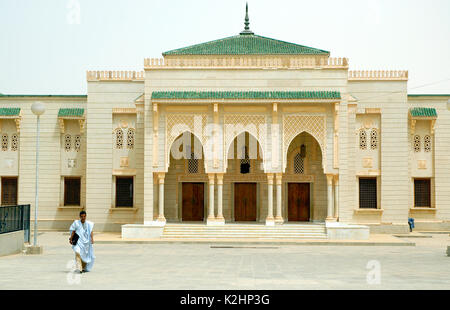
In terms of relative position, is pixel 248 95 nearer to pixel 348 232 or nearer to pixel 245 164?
pixel 245 164

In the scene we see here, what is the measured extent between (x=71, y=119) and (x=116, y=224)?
4.95 meters

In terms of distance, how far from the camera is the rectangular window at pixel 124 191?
26.8 meters

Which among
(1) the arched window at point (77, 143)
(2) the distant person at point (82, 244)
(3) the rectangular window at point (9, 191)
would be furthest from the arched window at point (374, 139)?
(2) the distant person at point (82, 244)

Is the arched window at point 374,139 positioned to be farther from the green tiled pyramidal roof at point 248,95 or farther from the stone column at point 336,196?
the green tiled pyramidal roof at point 248,95

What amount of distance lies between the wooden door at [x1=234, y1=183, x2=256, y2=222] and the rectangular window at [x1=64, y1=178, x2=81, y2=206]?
689cm

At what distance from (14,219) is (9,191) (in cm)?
1035

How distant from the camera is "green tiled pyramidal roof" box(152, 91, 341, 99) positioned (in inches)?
931

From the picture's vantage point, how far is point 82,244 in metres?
12.3

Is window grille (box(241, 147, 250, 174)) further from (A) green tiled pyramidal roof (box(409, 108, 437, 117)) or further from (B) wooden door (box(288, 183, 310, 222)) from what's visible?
(A) green tiled pyramidal roof (box(409, 108, 437, 117))

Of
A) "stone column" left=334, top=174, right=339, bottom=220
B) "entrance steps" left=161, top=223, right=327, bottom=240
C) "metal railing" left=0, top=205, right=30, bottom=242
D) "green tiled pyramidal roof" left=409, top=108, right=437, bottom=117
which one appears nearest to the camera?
"metal railing" left=0, top=205, right=30, bottom=242

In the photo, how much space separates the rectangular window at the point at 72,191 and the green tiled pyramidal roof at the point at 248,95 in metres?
6.35

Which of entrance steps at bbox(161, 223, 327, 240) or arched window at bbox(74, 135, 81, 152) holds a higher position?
arched window at bbox(74, 135, 81, 152)

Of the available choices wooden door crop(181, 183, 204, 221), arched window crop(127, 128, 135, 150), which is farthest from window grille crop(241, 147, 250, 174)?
arched window crop(127, 128, 135, 150)
